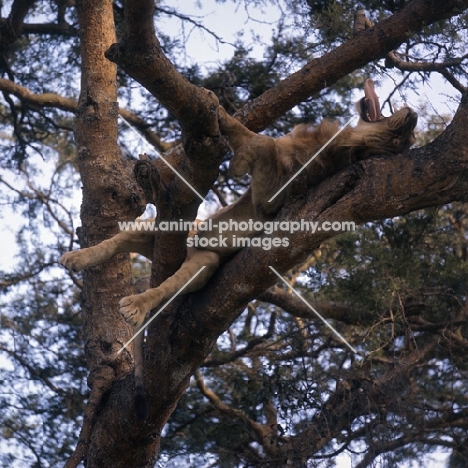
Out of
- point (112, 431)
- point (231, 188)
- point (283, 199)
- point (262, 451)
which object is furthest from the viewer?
point (231, 188)

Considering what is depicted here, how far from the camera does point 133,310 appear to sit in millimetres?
4090

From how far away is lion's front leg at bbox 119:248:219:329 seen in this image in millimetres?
4102

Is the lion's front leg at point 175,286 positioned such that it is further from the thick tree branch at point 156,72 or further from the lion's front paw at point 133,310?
the thick tree branch at point 156,72

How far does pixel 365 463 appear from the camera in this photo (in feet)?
17.3

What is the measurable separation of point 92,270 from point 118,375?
0.78 m

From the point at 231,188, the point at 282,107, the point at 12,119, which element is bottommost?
the point at 282,107

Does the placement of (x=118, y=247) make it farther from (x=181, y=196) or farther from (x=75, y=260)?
(x=181, y=196)

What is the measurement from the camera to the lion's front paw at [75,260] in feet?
14.6

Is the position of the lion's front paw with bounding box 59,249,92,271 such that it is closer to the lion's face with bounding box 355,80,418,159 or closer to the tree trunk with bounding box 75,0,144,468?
the tree trunk with bounding box 75,0,144,468

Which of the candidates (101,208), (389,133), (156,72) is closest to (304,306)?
(101,208)

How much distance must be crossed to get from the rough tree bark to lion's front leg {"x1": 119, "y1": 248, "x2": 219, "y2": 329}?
0.23 ft

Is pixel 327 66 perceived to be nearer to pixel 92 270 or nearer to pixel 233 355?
pixel 92 270

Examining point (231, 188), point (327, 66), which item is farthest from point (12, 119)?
point (327, 66)

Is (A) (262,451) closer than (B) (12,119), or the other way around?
(A) (262,451)
